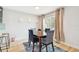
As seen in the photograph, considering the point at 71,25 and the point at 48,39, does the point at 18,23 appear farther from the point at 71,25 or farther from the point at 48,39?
the point at 71,25

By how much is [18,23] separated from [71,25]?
79 centimetres

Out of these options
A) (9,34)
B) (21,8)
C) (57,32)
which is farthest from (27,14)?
(57,32)

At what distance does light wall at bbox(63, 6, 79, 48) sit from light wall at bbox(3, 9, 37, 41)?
48 centimetres

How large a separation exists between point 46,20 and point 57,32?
10.3 inches

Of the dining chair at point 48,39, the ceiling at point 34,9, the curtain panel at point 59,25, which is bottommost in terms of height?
the dining chair at point 48,39

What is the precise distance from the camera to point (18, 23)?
1.43 m

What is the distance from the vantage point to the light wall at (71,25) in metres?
1.38

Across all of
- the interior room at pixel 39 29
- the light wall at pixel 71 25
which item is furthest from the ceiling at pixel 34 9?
the light wall at pixel 71 25

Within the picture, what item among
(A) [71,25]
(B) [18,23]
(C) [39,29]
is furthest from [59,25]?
(B) [18,23]

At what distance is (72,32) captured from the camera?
1405 millimetres

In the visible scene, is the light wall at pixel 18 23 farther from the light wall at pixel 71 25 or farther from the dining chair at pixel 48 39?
the light wall at pixel 71 25
